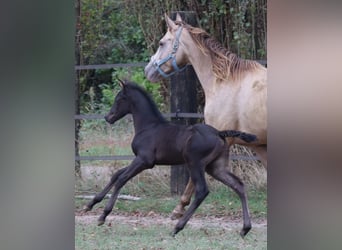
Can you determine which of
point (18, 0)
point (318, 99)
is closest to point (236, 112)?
point (318, 99)

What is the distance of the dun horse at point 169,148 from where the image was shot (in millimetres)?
3465

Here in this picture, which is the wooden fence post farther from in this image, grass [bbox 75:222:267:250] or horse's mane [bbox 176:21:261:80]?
grass [bbox 75:222:267:250]

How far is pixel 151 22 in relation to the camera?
12.0 feet

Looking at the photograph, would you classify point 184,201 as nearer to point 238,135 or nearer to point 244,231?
point 244,231

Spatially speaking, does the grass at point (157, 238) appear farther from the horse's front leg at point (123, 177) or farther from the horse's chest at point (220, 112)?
the horse's chest at point (220, 112)

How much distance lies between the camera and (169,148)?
140 inches

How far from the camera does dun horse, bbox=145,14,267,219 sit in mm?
3467

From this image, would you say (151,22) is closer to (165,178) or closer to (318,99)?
(165,178)

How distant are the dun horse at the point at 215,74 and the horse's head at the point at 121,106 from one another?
0.18 meters

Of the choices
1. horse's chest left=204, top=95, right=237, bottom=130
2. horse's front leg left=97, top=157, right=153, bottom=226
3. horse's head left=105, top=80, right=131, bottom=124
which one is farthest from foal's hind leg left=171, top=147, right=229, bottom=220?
horse's head left=105, top=80, right=131, bottom=124

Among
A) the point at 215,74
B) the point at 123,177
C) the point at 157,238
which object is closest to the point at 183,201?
the point at 157,238

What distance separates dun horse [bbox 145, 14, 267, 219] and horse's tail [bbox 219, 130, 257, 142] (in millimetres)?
26

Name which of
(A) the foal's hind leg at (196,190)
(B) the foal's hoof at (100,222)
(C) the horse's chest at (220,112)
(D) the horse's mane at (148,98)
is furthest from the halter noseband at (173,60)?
(B) the foal's hoof at (100,222)

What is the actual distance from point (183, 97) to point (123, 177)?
642 millimetres
